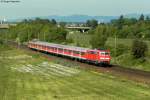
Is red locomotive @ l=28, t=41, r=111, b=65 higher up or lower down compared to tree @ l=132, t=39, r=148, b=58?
lower down

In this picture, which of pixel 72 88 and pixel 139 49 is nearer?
pixel 72 88

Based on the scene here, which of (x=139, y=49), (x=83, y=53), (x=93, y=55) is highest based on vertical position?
(x=139, y=49)

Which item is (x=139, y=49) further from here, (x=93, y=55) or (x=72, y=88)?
(x=72, y=88)

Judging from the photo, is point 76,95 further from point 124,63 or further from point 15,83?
point 124,63

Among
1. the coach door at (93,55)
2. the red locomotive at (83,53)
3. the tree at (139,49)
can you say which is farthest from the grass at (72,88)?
the tree at (139,49)

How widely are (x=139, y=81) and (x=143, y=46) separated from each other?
1043 inches

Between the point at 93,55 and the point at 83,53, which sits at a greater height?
the point at 93,55

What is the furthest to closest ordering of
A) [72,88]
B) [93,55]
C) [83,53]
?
[83,53], [93,55], [72,88]

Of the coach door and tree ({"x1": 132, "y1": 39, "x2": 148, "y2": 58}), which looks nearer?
the coach door

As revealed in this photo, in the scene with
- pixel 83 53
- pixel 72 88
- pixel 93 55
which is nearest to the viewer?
pixel 72 88

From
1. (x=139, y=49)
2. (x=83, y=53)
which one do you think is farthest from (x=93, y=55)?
(x=139, y=49)

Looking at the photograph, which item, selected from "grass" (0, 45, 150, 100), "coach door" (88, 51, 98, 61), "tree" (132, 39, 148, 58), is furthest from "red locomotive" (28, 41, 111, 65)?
"grass" (0, 45, 150, 100)

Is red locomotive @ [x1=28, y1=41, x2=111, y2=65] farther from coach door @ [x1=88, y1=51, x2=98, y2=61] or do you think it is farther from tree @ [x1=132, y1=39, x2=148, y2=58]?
tree @ [x1=132, y1=39, x2=148, y2=58]

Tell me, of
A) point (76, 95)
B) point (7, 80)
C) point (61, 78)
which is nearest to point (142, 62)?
point (61, 78)
